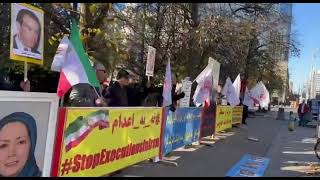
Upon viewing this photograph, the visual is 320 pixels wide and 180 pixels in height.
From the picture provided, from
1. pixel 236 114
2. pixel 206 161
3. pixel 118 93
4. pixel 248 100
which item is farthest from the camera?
pixel 248 100

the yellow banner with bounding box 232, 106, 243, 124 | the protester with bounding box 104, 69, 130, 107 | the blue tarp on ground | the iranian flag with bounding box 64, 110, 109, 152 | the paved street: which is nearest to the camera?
the iranian flag with bounding box 64, 110, 109, 152

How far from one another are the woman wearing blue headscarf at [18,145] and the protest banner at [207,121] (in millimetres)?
9424

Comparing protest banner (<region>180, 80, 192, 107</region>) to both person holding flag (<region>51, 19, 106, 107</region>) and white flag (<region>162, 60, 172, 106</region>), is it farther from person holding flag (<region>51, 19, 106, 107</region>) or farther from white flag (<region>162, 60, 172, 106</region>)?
person holding flag (<region>51, 19, 106, 107</region>)

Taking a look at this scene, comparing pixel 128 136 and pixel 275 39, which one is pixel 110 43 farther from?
pixel 275 39

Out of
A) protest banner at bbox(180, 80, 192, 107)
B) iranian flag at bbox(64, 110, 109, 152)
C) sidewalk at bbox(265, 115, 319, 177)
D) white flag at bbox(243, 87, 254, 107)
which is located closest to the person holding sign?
iranian flag at bbox(64, 110, 109, 152)

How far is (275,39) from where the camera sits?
32906mm

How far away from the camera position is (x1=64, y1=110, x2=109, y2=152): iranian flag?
22.1 ft

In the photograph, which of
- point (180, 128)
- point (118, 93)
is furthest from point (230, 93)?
point (118, 93)

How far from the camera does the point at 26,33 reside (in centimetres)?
623

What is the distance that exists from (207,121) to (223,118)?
389 centimetres

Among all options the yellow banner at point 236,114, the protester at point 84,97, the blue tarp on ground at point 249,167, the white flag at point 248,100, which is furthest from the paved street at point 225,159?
the white flag at point 248,100

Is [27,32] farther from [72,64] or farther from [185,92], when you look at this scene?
[185,92]

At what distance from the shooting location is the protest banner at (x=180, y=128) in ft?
37.0

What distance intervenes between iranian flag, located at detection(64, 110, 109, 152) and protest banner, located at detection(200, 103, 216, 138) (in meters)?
7.76
